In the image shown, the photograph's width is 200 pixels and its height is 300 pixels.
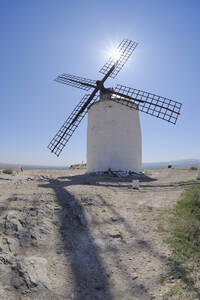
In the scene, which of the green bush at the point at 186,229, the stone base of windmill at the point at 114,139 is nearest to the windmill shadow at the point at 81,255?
the green bush at the point at 186,229

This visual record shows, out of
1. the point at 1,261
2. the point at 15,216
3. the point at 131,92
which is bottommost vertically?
the point at 1,261

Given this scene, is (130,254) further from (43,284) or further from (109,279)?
(43,284)

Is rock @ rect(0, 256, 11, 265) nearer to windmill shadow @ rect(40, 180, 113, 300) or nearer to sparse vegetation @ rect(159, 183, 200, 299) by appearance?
windmill shadow @ rect(40, 180, 113, 300)

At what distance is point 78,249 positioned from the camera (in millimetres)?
5090

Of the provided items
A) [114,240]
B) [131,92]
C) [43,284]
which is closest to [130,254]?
[114,240]

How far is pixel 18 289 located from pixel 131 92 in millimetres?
17471

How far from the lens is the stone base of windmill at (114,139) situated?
17531 millimetres

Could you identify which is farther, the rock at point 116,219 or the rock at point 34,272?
the rock at point 116,219

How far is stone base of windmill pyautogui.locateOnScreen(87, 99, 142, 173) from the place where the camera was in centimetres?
1753

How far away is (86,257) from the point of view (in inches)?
190

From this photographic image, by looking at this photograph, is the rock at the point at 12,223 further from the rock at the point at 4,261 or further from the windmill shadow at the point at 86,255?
the windmill shadow at the point at 86,255

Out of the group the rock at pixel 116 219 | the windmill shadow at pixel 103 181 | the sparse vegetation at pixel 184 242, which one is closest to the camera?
the sparse vegetation at pixel 184 242

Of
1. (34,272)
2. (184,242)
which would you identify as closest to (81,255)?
(34,272)

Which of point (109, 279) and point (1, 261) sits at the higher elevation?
point (1, 261)
